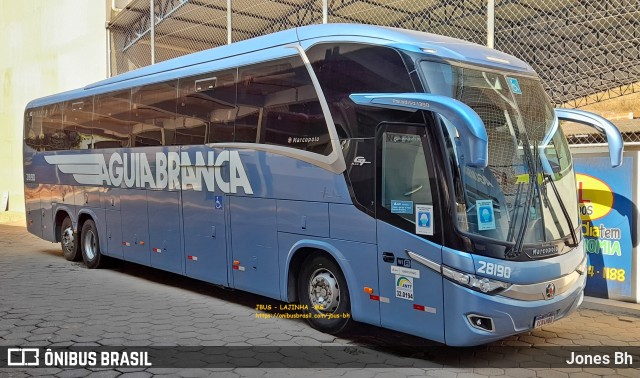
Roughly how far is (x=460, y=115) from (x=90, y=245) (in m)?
8.26

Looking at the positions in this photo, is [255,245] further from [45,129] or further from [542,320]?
[45,129]

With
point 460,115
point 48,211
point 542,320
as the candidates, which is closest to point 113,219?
point 48,211

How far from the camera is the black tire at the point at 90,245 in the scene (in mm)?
10258

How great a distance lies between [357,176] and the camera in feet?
18.2

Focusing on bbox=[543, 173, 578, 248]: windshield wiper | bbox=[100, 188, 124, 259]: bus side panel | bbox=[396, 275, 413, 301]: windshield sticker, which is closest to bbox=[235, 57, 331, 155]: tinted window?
bbox=[396, 275, 413, 301]: windshield sticker

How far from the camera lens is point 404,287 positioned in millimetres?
5137

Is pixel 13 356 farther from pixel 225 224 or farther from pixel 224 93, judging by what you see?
pixel 224 93

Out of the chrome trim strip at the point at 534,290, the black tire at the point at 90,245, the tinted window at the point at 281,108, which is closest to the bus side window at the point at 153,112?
the tinted window at the point at 281,108

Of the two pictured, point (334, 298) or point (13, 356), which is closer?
point (13, 356)

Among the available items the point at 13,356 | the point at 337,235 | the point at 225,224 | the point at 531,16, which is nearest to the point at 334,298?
the point at 337,235

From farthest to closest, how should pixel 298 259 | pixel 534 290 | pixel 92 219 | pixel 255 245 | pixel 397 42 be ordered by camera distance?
pixel 92 219
pixel 255 245
pixel 298 259
pixel 397 42
pixel 534 290

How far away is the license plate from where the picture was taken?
4934mm

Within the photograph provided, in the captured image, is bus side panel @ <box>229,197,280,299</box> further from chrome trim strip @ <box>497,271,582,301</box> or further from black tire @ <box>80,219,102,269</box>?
black tire @ <box>80,219,102,269</box>

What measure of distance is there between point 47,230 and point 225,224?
6.24 meters
